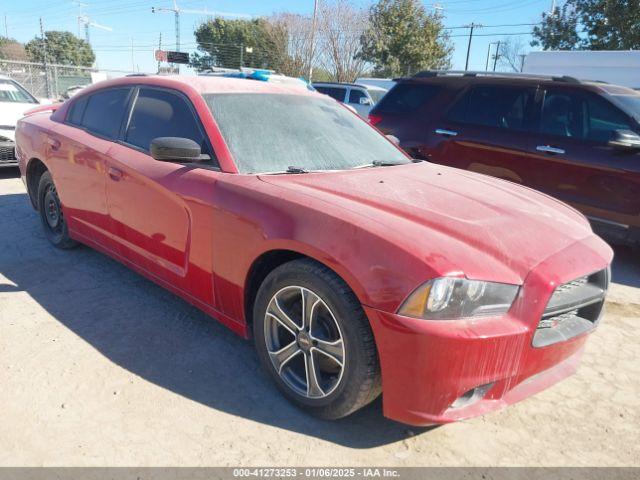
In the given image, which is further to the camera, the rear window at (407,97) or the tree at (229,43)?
the tree at (229,43)

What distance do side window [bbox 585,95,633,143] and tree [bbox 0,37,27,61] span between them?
195 feet

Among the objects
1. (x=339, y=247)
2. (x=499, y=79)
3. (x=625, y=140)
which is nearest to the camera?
(x=339, y=247)

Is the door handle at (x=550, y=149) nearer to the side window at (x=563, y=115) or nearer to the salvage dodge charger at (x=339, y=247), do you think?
the side window at (x=563, y=115)

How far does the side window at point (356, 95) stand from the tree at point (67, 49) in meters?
70.1

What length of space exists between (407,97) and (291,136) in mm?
3958

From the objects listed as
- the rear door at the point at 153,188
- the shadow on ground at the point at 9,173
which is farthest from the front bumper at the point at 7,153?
the rear door at the point at 153,188

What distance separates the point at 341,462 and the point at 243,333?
926 millimetres

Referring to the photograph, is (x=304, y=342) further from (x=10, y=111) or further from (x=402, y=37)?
(x=402, y=37)

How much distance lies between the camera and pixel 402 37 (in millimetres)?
31297

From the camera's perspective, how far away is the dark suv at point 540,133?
4.96 meters

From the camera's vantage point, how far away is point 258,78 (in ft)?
13.1

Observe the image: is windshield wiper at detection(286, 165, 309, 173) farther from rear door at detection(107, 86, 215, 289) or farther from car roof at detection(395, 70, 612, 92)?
car roof at detection(395, 70, 612, 92)

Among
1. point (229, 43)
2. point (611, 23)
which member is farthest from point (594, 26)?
point (229, 43)

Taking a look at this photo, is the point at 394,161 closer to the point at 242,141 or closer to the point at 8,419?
the point at 242,141
